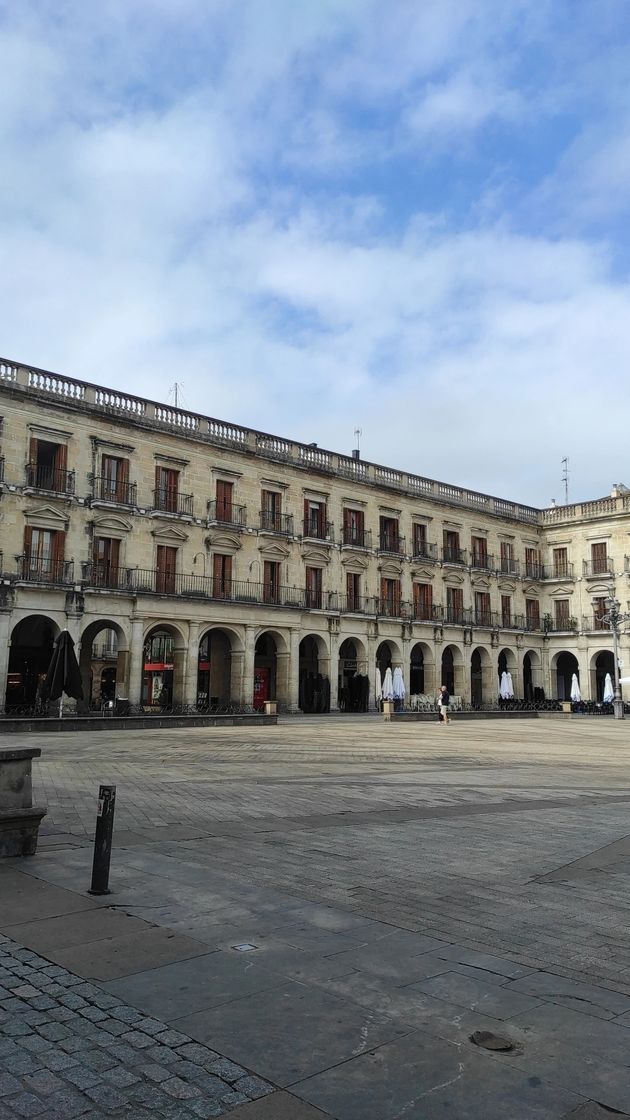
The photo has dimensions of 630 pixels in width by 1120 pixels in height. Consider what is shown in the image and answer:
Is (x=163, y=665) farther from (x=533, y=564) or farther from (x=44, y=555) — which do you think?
(x=533, y=564)

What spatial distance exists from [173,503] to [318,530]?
29.8ft

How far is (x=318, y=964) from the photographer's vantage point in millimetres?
4441

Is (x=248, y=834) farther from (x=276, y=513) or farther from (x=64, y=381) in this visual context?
(x=276, y=513)

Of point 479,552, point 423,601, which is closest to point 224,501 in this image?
point 423,601

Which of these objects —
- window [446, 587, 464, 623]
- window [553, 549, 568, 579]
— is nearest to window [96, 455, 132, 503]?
window [446, 587, 464, 623]

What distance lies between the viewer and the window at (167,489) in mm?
36844

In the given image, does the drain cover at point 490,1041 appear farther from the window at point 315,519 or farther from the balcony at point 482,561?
the balcony at point 482,561

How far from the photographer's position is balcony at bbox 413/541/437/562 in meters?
48.2

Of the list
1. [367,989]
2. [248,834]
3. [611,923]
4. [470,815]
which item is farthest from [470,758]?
[367,989]

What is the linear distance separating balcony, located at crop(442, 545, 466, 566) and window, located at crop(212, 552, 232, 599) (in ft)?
52.9

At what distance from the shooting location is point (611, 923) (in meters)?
5.33

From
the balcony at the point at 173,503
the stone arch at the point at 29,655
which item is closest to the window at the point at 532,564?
the balcony at the point at 173,503

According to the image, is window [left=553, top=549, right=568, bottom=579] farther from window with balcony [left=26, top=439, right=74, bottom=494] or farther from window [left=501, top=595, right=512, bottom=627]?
window with balcony [left=26, top=439, right=74, bottom=494]

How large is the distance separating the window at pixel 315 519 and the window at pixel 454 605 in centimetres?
1080
